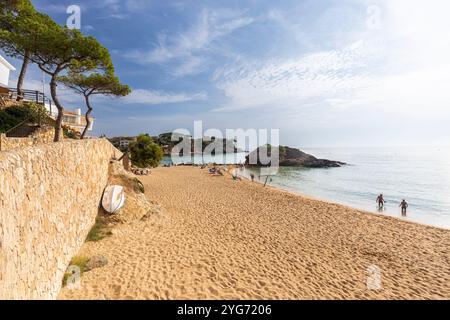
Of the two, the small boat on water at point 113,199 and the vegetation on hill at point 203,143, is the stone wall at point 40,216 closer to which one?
the small boat on water at point 113,199

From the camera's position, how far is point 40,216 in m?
4.27

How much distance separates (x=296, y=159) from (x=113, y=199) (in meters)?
78.6

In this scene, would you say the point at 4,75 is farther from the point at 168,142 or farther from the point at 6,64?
the point at 168,142

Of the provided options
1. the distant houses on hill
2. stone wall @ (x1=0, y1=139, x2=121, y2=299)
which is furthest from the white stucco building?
the distant houses on hill

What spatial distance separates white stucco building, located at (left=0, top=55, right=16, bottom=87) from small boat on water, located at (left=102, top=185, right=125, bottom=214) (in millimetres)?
20709

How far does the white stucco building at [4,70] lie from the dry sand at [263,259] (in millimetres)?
22824

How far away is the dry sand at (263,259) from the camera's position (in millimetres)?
5754

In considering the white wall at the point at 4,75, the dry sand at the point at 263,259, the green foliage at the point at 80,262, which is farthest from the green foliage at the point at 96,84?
the green foliage at the point at 80,262

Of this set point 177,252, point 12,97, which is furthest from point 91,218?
point 12,97

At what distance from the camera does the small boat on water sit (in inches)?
380

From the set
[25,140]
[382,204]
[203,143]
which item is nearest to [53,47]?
[25,140]

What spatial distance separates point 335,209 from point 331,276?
1117 cm
